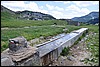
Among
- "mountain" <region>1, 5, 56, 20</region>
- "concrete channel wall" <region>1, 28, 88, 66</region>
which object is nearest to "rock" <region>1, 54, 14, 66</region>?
"concrete channel wall" <region>1, 28, 88, 66</region>

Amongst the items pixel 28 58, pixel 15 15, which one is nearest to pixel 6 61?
pixel 28 58

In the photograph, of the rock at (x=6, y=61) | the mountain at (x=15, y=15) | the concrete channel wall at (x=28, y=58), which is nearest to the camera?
the rock at (x=6, y=61)

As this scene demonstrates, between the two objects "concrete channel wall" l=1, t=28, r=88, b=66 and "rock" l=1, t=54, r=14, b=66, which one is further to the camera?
"concrete channel wall" l=1, t=28, r=88, b=66

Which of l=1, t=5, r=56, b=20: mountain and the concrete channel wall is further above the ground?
the concrete channel wall

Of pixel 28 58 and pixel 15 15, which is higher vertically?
pixel 28 58

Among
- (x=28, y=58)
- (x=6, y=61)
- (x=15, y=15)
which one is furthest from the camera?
(x=15, y=15)

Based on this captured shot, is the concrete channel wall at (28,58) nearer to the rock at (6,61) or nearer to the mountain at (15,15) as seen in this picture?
the rock at (6,61)

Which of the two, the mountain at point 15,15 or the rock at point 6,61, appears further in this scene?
the mountain at point 15,15

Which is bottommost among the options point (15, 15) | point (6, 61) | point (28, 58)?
point (15, 15)

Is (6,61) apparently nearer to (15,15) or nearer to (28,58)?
(28,58)

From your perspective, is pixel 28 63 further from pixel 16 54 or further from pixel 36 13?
pixel 36 13

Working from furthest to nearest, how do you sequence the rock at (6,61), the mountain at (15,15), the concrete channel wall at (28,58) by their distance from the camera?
the mountain at (15,15) → the concrete channel wall at (28,58) → the rock at (6,61)

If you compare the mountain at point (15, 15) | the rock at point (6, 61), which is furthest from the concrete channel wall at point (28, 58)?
the mountain at point (15, 15)

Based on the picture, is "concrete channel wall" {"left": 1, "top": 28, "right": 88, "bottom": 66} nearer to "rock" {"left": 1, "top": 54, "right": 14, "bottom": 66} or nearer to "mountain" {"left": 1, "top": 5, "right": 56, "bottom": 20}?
"rock" {"left": 1, "top": 54, "right": 14, "bottom": 66}
